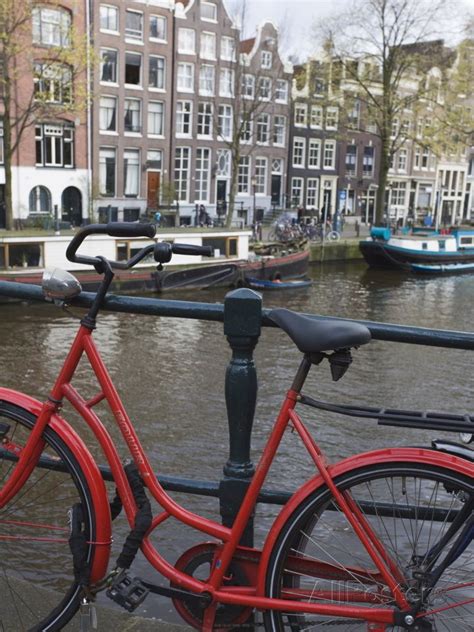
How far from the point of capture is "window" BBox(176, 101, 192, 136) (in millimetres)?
31422

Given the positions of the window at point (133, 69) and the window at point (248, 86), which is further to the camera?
the window at point (248, 86)

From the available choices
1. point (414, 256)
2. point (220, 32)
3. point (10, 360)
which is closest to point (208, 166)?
point (220, 32)

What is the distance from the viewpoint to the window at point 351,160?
40.1 m

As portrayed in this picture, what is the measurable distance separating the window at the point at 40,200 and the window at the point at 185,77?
7.70m

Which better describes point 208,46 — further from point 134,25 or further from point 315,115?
point 315,115

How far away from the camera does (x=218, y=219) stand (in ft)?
107

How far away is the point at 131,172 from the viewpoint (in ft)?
99.9

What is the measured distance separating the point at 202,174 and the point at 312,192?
305 inches

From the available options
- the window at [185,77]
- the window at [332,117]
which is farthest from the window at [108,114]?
the window at [332,117]

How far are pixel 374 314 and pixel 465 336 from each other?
17587 mm

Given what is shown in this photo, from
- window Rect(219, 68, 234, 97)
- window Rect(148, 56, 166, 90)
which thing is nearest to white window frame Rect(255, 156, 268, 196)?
window Rect(219, 68, 234, 97)

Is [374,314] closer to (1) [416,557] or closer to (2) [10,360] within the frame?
(2) [10,360]

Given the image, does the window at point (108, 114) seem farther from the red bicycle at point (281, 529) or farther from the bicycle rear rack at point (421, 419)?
the bicycle rear rack at point (421, 419)

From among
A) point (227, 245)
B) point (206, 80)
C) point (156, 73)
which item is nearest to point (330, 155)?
point (206, 80)
